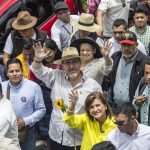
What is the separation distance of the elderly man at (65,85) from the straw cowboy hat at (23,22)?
1698mm

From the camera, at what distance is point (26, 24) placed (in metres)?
8.07

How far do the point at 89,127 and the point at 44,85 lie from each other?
1.65 m

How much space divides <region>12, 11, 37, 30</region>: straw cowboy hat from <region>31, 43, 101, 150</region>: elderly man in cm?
170

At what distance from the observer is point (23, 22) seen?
810 centimetres

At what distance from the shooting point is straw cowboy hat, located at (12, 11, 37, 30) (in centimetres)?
800

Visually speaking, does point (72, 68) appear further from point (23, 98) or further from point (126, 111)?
point (126, 111)

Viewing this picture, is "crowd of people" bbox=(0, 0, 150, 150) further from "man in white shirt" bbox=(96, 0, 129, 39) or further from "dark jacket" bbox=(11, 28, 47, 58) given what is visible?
"man in white shirt" bbox=(96, 0, 129, 39)

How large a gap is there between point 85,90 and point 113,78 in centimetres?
79

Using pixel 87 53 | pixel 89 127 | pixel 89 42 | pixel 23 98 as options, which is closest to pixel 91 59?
pixel 87 53

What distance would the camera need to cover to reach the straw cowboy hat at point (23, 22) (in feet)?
26.2

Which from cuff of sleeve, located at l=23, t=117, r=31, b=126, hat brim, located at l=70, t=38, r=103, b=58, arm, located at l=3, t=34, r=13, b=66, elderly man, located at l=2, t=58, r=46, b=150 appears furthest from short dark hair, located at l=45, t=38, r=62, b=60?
arm, located at l=3, t=34, r=13, b=66

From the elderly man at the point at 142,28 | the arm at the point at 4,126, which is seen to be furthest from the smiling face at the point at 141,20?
the arm at the point at 4,126

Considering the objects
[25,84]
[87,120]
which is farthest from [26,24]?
[87,120]

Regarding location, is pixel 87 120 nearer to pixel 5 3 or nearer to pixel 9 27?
pixel 9 27
